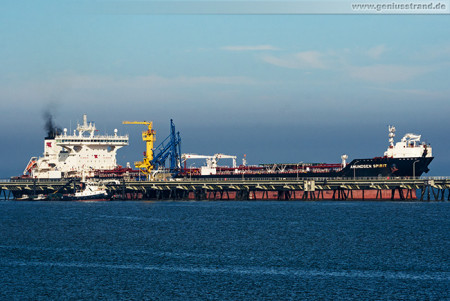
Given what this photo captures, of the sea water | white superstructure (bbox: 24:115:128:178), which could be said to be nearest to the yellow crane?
white superstructure (bbox: 24:115:128:178)

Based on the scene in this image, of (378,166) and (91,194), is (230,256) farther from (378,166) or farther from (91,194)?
(91,194)

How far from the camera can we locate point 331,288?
1431 inches

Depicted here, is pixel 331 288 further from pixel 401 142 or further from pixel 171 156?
pixel 171 156

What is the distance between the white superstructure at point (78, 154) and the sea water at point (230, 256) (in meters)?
38.8

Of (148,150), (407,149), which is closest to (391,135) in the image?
(407,149)

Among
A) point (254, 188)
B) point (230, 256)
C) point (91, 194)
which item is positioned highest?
point (254, 188)

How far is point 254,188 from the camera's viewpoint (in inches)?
3844

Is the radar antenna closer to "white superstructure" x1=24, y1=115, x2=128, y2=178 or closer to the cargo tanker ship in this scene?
the cargo tanker ship

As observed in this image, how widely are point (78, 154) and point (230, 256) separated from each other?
76.3 meters

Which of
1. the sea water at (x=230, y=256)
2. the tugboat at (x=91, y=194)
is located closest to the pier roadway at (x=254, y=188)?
the tugboat at (x=91, y=194)

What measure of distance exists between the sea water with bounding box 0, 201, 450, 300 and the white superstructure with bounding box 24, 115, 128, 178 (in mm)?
38756

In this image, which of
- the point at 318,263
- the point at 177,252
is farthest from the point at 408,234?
the point at 177,252

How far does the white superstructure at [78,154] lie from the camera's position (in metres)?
117

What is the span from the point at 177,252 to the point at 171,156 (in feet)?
245
